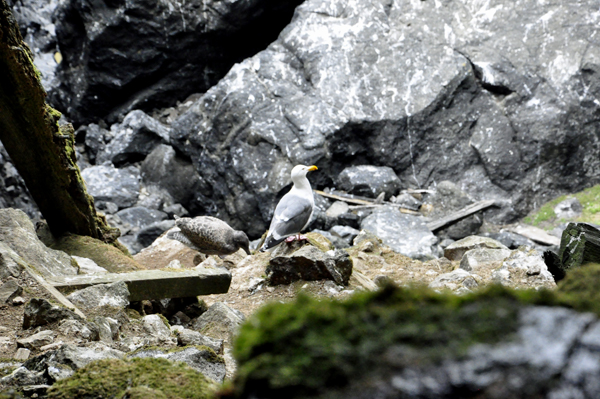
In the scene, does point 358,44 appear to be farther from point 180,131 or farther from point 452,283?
Answer: point 452,283

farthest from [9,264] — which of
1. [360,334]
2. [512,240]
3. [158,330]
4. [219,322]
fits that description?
[512,240]

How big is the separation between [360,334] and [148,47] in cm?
1894

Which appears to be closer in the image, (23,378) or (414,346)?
(414,346)

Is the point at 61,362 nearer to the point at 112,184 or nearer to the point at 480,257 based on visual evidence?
the point at 480,257

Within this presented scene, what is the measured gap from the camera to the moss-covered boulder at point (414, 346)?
85cm

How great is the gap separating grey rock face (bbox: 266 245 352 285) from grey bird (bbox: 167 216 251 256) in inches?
93.4

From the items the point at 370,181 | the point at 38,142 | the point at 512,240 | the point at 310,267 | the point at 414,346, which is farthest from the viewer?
the point at 370,181

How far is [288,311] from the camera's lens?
97cm

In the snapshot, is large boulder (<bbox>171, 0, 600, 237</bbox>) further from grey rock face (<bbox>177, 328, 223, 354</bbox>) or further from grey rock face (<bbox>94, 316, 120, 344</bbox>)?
grey rock face (<bbox>177, 328, 223, 354</bbox>)

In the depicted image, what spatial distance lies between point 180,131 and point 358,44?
555 centimetres

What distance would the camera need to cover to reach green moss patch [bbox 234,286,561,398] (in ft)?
2.88

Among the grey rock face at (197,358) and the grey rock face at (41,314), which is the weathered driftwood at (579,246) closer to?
the grey rock face at (197,358)

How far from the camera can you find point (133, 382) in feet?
6.18

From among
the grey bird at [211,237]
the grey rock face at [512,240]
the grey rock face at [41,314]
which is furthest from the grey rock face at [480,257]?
the grey rock face at [512,240]
